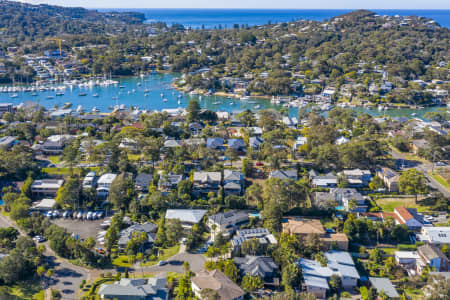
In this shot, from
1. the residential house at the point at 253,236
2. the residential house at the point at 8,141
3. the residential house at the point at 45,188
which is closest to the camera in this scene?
the residential house at the point at 253,236

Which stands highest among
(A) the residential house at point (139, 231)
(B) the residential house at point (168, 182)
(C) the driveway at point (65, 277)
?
(B) the residential house at point (168, 182)

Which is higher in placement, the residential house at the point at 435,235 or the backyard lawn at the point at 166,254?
the residential house at the point at 435,235

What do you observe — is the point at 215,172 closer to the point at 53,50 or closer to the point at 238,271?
the point at 238,271

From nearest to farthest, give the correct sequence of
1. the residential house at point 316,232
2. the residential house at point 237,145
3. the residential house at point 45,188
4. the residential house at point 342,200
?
1. the residential house at point 316,232
2. the residential house at point 342,200
3. the residential house at point 45,188
4. the residential house at point 237,145

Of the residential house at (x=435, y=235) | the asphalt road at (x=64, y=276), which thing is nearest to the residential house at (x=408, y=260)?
the residential house at (x=435, y=235)

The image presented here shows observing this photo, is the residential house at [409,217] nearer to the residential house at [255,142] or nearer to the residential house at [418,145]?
the residential house at [418,145]

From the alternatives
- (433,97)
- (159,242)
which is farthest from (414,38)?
(159,242)
